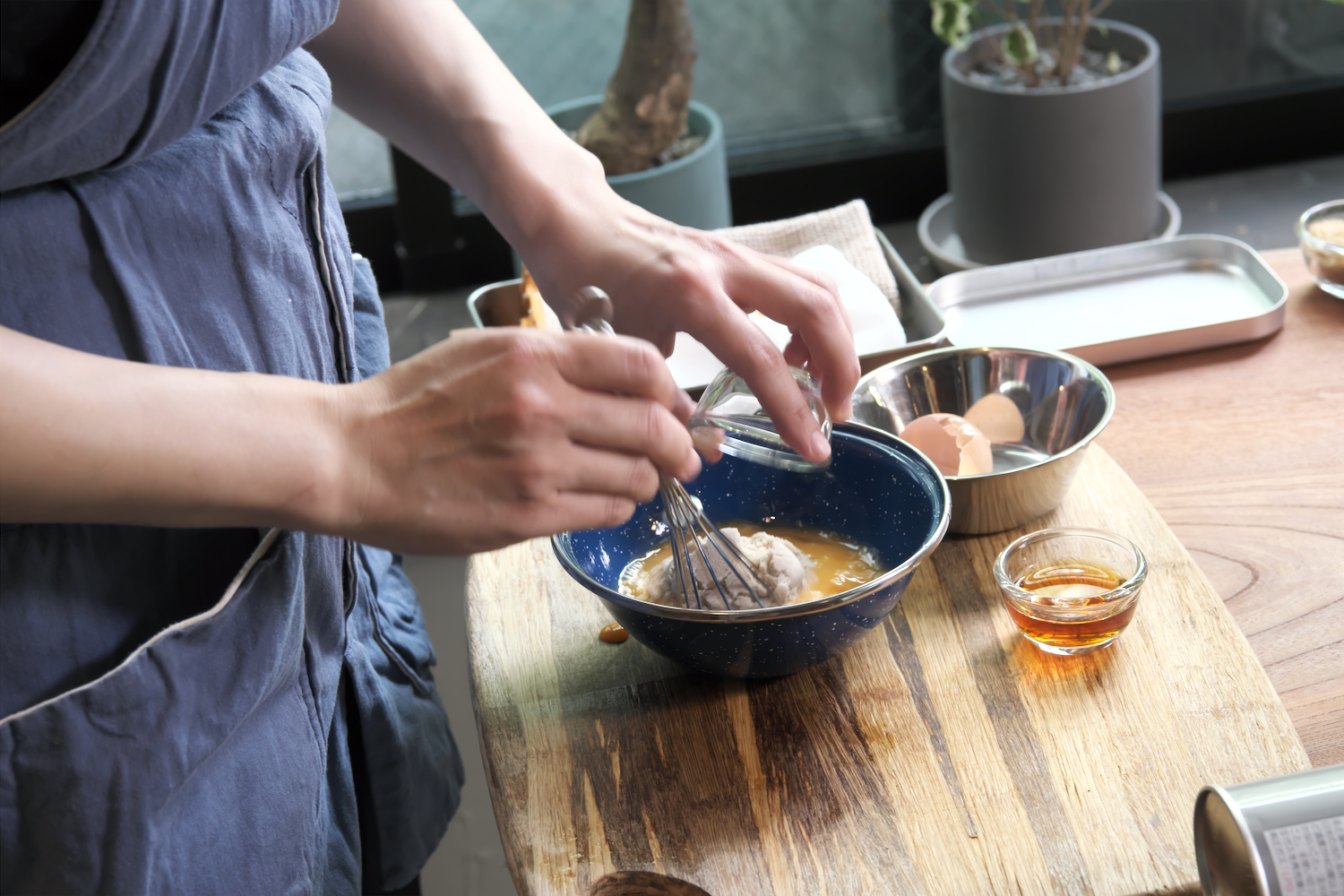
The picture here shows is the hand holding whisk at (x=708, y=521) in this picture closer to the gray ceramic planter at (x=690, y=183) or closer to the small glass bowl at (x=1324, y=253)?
the small glass bowl at (x=1324, y=253)

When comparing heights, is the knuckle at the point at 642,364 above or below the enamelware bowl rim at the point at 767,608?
above

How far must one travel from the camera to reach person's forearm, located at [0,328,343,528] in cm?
46

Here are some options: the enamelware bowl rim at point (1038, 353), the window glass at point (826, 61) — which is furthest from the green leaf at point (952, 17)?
the enamelware bowl rim at point (1038, 353)

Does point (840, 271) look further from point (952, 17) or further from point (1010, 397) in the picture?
point (952, 17)

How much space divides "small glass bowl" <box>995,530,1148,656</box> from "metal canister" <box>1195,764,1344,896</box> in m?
0.17

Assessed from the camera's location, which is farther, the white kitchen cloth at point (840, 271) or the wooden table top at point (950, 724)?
the white kitchen cloth at point (840, 271)

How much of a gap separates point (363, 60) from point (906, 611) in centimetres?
49

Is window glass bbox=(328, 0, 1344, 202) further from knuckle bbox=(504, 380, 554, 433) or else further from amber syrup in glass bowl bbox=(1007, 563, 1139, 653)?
knuckle bbox=(504, 380, 554, 433)

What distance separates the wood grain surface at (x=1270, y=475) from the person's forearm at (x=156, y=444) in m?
0.55

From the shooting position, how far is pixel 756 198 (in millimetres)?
1823

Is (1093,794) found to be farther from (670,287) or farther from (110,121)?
(110,121)

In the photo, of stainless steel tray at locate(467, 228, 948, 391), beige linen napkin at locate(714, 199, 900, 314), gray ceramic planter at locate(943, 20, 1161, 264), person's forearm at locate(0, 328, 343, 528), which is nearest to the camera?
person's forearm at locate(0, 328, 343, 528)

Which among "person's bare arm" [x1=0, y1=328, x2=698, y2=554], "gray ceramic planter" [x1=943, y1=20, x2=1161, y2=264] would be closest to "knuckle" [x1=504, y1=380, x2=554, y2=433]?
"person's bare arm" [x1=0, y1=328, x2=698, y2=554]

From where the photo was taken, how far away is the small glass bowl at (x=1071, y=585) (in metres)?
0.67
